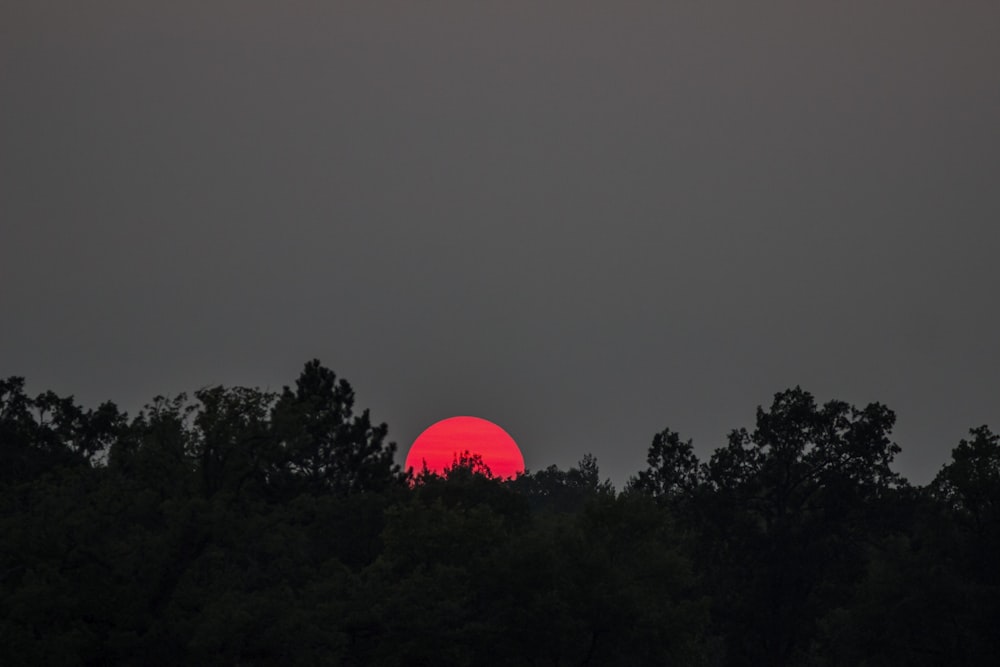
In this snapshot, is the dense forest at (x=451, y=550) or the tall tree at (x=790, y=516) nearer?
the dense forest at (x=451, y=550)

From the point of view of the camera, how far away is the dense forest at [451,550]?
153 feet

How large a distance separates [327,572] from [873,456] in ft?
120

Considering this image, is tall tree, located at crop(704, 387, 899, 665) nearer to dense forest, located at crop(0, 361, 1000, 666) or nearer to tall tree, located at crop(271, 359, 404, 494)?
dense forest, located at crop(0, 361, 1000, 666)

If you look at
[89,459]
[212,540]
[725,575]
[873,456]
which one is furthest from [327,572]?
[89,459]

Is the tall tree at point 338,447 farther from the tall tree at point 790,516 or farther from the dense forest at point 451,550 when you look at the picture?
the tall tree at point 790,516

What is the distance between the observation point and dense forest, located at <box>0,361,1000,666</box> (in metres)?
46.5

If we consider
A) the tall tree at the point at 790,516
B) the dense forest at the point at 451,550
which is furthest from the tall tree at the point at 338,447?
the tall tree at the point at 790,516

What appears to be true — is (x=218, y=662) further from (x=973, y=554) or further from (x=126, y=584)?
(x=973, y=554)

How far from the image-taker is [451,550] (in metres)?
60.2

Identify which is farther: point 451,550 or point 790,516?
point 790,516

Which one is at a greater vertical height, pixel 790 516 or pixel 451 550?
pixel 790 516

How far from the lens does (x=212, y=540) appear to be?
4775 centimetres

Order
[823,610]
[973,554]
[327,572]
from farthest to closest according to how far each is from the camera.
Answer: [823,610]
[973,554]
[327,572]

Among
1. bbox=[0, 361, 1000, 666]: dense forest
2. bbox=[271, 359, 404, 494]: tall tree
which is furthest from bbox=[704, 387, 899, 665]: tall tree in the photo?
bbox=[271, 359, 404, 494]: tall tree
